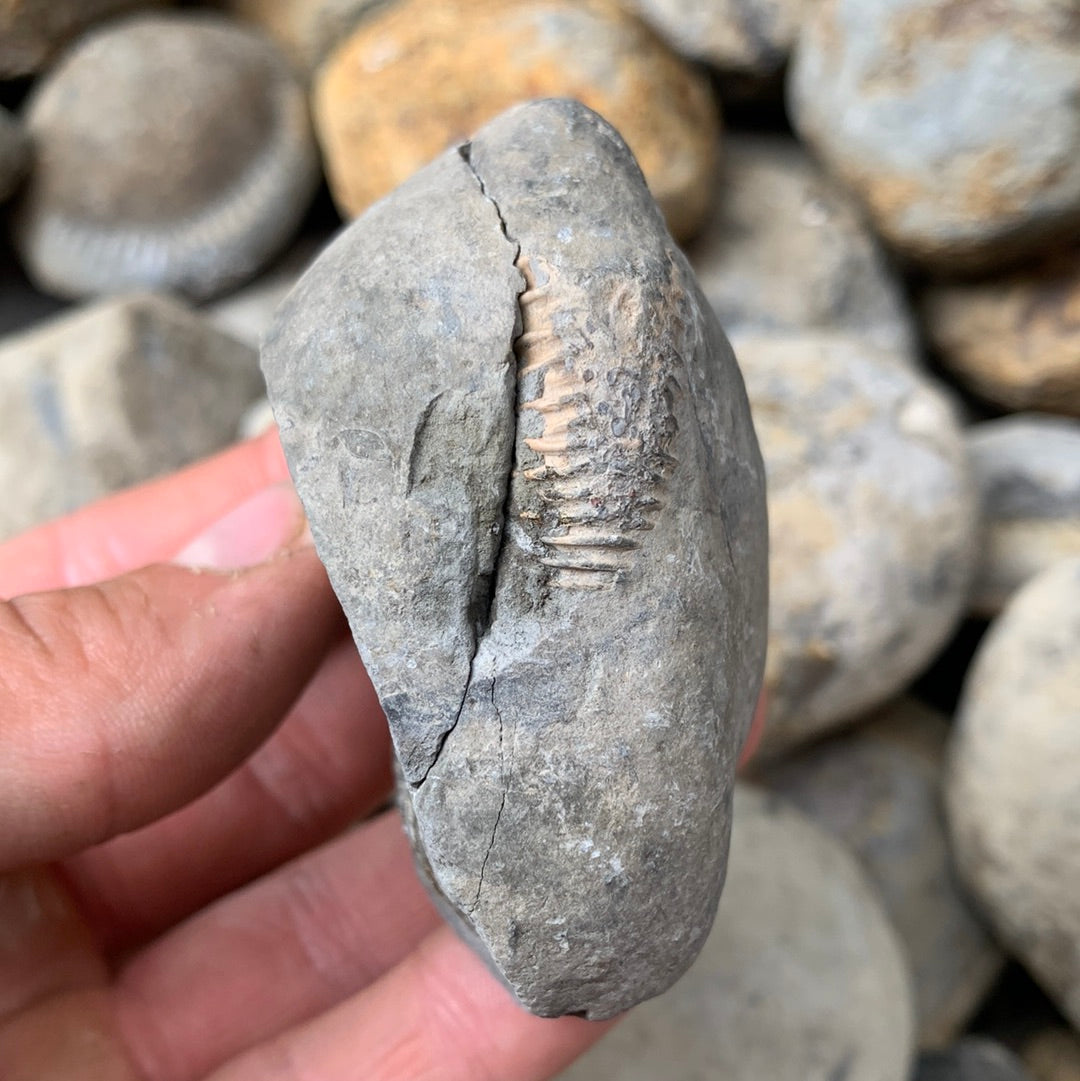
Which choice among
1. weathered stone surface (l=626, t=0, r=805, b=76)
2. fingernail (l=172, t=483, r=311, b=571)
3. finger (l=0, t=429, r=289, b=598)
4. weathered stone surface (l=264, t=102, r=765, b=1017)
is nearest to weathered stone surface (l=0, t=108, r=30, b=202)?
finger (l=0, t=429, r=289, b=598)

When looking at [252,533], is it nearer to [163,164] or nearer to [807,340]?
[807,340]

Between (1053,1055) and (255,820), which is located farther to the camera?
(1053,1055)

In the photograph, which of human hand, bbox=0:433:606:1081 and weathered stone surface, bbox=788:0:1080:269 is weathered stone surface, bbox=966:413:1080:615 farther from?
human hand, bbox=0:433:606:1081

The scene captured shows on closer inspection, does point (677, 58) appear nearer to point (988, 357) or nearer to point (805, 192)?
point (805, 192)

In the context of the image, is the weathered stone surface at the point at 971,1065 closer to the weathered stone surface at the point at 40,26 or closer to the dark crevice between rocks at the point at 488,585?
the dark crevice between rocks at the point at 488,585

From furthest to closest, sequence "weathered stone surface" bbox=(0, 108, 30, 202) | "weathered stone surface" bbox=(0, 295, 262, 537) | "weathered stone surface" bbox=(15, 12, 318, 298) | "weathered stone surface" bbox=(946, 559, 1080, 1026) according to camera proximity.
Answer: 1. "weathered stone surface" bbox=(15, 12, 318, 298)
2. "weathered stone surface" bbox=(0, 108, 30, 202)
3. "weathered stone surface" bbox=(0, 295, 262, 537)
4. "weathered stone surface" bbox=(946, 559, 1080, 1026)

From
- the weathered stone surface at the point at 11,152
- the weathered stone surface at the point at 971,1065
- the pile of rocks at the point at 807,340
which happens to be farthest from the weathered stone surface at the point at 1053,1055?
the weathered stone surface at the point at 11,152

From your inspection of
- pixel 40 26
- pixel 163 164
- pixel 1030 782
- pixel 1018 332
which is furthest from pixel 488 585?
pixel 40 26
